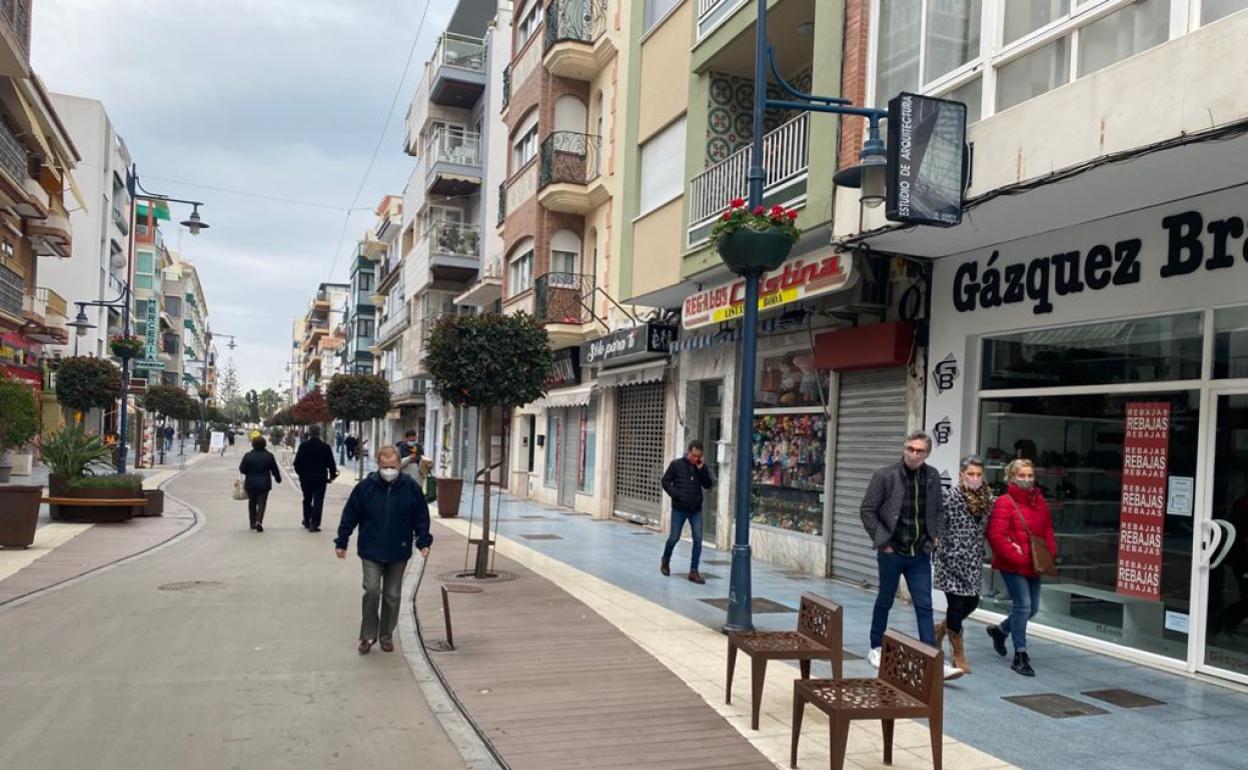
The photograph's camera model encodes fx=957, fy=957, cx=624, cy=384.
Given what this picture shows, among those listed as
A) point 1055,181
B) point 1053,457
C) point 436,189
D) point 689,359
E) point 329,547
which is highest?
point 436,189

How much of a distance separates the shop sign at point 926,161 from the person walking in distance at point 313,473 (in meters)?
11.7

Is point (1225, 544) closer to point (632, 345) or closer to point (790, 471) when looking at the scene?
point (790, 471)

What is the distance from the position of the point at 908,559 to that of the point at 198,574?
27.9ft

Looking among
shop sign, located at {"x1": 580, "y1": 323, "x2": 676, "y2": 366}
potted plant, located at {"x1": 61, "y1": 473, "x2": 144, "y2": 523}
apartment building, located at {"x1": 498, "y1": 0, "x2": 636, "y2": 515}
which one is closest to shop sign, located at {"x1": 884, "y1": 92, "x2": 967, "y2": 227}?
shop sign, located at {"x1": 580, "y1": 323, "x2": 676, "y2": 366}

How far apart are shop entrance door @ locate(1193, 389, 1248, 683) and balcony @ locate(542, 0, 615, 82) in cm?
1669

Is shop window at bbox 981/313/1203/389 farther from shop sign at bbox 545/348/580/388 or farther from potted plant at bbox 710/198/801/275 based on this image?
shop sign at bbox 545/348/580/388

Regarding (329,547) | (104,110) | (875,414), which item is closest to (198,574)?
(329,547)

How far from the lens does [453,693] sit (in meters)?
6.39

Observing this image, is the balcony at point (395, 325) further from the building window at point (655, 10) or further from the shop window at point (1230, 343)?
the shop window at point (1230, 343)

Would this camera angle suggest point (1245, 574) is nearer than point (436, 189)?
Yes

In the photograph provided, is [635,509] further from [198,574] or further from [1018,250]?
[1018,250]

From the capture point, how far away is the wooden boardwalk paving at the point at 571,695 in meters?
5.23

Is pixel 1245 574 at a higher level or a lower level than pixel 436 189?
lower

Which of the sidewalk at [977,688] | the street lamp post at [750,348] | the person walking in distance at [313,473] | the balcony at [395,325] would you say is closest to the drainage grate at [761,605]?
the sidewalk at [977,688]
